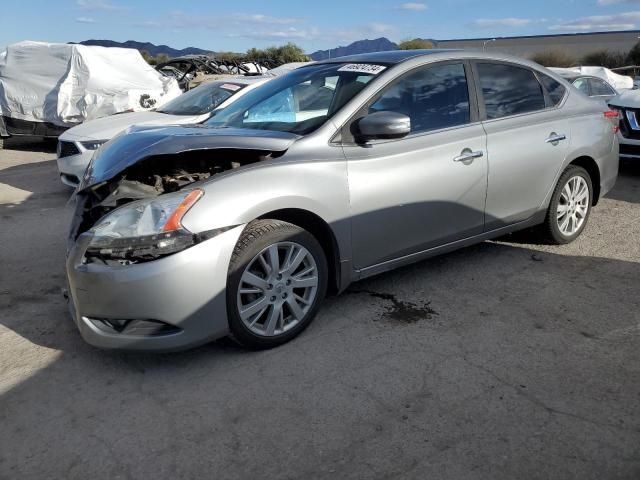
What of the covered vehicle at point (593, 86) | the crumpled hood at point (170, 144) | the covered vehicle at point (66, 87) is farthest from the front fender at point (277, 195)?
the covered vehicle at point (593, 86)

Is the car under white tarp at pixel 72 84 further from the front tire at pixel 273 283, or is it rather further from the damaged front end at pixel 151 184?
the front tire at pixel 273 283

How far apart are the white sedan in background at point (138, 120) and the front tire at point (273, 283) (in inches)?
152

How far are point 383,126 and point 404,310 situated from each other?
1.27m

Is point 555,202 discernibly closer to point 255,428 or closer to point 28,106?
point 255,428

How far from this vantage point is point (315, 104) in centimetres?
406

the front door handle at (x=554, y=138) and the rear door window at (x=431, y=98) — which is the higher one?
the rear door window at (x=431, y=98)

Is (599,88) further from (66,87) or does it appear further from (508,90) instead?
(66,87)

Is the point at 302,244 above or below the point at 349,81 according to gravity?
below

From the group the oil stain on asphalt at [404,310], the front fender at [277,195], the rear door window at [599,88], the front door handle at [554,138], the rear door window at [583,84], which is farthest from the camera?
the rear door window at [599,88]

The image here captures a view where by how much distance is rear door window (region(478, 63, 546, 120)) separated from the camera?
445 cm

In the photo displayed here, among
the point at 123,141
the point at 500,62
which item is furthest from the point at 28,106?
the point at 500,62

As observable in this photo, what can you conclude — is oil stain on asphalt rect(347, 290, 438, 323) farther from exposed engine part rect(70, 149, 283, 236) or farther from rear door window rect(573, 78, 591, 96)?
rear door window rect(573, 78, 591, 96)

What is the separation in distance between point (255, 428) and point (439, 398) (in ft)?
3.08

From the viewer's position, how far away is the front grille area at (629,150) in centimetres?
812
